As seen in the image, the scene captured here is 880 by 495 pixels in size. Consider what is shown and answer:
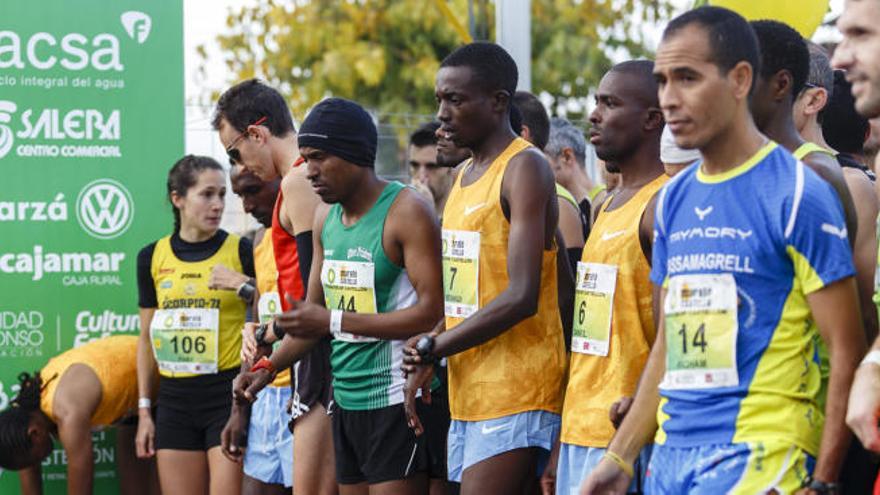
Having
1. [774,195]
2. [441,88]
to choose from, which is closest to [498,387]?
[441,88]

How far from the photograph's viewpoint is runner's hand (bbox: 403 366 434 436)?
4.88 m

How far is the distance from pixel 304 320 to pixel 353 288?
422 mm

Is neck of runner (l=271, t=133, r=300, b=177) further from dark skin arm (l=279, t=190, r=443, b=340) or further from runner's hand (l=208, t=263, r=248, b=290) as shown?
runner's hand (l=208, t=263, r=248, b=290)

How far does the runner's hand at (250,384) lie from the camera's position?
579cm

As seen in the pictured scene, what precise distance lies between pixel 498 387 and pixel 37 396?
4.05m

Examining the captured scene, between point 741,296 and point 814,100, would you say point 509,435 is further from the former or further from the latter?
point 741,296

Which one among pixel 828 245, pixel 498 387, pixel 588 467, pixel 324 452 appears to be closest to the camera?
pixel 828 245

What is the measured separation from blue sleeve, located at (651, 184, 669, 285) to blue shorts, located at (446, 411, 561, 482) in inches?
49.1

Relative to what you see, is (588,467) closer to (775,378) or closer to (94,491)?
(775,378)

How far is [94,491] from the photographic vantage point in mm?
8391

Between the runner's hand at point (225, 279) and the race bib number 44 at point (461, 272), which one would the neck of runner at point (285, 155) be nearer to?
the runner's hand at point (225, 279)

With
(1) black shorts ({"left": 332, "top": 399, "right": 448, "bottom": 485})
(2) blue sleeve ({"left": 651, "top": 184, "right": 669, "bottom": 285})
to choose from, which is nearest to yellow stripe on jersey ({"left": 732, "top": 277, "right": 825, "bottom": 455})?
(2) blue sleeve ({"left": 651, "top": 184, "right": 669, "bottom": 285})

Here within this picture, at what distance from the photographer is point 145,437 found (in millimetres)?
7992

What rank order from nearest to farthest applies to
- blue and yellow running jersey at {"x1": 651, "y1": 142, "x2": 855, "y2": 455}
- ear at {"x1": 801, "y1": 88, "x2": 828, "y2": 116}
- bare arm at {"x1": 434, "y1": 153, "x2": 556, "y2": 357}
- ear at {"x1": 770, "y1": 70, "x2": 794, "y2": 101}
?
blue and yellow running jersey at {"x1": 651, "y1": 142, "x2": 855, "y2": 455}, ear at {"x1": 770, "y1": 70, "x2": 794, "y2": 101}, ear at {"x1": 801, "y1": 88, "x2": 828, "y2": 116}, bare arm at {"x1": 434, "y1": 153, "x2": 556, "y2": 357}
